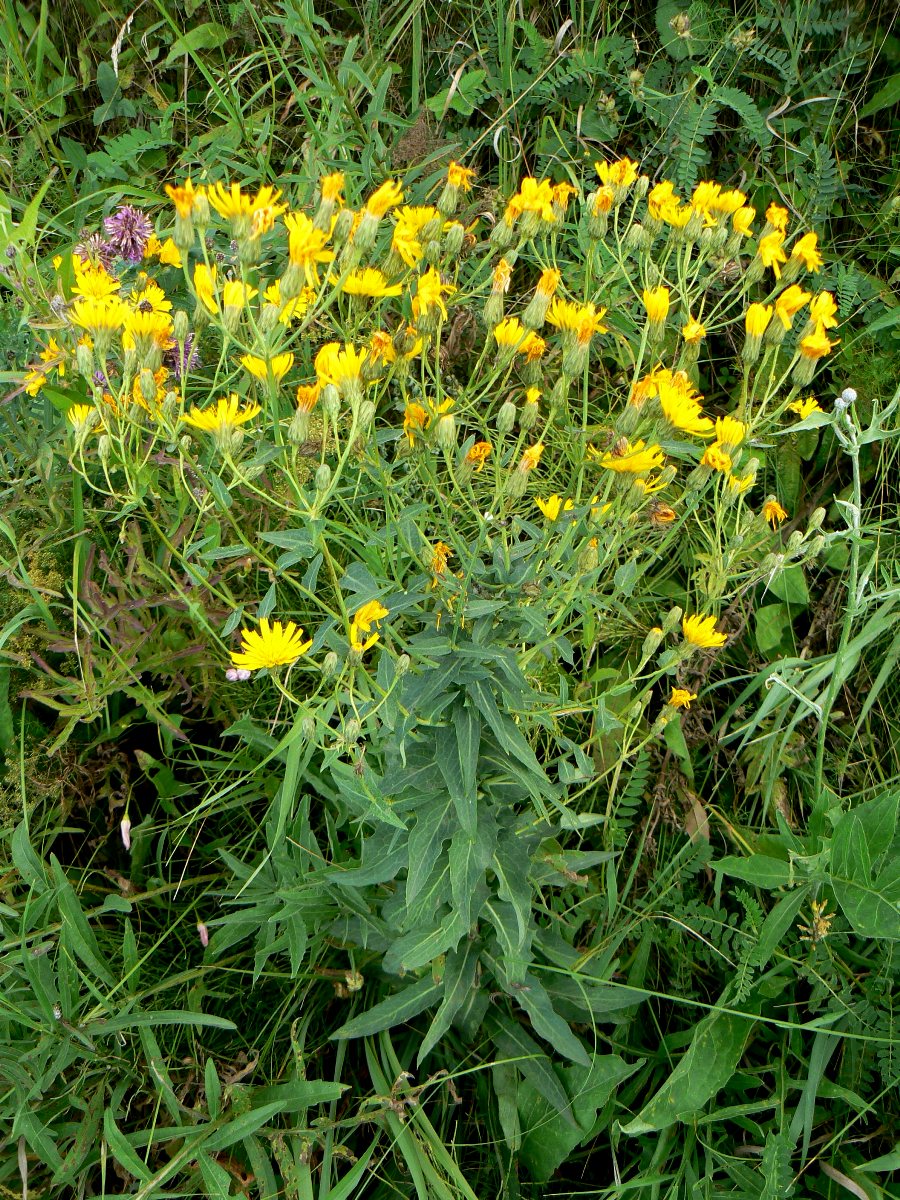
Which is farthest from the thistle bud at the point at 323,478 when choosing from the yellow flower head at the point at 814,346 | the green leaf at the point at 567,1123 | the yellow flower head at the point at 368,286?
the green leaf at the point at 567,1123

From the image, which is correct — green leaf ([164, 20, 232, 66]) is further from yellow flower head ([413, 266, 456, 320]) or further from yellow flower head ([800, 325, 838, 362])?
yellow flower head ([800, 325, 838, 362])

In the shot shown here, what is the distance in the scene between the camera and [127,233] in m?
2.49

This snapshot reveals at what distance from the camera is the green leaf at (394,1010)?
193cm

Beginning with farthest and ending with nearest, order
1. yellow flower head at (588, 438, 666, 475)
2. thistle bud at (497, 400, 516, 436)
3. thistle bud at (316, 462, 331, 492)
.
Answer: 1. thistle bud at (497, 400, 516, 436)
2. yellow flower head at (588, 438, 666, 475)
3. thistle bud at (316, 462, 331, 492)

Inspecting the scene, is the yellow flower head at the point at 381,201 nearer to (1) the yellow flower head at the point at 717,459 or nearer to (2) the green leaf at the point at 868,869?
(1) the yellow flower head at the point at 717,459

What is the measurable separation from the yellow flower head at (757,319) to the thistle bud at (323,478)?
76cm

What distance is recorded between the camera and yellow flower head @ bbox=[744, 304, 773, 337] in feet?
5.55

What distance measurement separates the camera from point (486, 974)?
2.05m

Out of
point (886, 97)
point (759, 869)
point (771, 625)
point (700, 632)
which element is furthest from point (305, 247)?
point (886, 97)

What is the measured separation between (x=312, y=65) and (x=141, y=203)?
587 millimetres

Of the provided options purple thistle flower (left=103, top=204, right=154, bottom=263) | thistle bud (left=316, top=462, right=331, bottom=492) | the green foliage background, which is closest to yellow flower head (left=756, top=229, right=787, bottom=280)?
the green foliage background

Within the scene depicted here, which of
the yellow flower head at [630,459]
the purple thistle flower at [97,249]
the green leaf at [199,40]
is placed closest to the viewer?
the yellow flower head at [630,459]

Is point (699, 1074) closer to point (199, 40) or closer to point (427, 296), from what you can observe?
point (427, 296)

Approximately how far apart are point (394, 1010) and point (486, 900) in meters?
0.28
